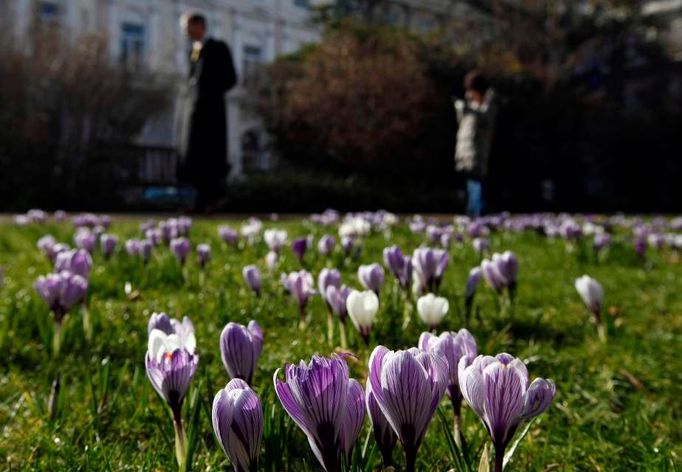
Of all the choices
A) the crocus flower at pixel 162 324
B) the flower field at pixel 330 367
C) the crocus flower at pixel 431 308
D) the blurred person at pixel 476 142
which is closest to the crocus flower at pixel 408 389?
the flower field at pixel 330 367

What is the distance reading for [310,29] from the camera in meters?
32.7

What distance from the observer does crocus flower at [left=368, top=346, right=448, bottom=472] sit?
35.1 inches

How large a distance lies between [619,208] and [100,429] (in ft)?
73.2

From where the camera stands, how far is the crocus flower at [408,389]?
0.89m

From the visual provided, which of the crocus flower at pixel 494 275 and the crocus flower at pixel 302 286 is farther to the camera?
the crocus flower at pixel 494 275

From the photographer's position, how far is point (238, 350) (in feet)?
4.13

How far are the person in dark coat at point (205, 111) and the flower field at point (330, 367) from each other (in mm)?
4336

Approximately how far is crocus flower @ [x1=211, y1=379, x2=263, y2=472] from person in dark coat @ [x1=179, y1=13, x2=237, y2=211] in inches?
292

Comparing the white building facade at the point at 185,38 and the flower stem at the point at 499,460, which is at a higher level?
the white building facade at the point at 185,38

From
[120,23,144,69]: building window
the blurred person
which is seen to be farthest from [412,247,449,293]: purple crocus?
[120,23,144,69]: building window

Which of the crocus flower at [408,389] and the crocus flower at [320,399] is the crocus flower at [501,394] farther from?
the crocus flower at [320,399]

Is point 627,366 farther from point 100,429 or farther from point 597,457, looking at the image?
point 100,429

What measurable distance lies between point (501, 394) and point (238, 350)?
1.76 feet

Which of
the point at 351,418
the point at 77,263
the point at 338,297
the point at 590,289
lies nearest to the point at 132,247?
the point at 77,263
